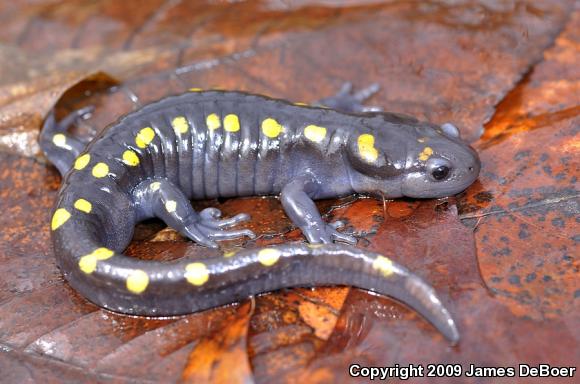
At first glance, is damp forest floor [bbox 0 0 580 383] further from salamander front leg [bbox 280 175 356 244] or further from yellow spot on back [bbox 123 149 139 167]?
yellow spot on back [bbox 123 149 139 167]

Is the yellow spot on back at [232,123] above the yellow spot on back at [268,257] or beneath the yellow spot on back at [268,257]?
above

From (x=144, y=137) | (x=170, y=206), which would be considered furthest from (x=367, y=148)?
(x=144, y=137)

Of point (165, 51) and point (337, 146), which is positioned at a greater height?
point (165, 51)

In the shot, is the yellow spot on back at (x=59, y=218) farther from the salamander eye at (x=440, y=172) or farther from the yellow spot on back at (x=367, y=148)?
the salamander eye at (x=440, y=172)

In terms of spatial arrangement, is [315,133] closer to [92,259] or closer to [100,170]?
[100,170]

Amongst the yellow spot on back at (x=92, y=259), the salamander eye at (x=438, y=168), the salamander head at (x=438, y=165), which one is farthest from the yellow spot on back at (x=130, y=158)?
the salamander eye at (x=438, y=168)

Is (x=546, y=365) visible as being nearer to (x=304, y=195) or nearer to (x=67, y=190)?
(x=304, y=195)

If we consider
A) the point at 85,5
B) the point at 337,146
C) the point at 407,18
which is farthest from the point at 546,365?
the point at 85,5
